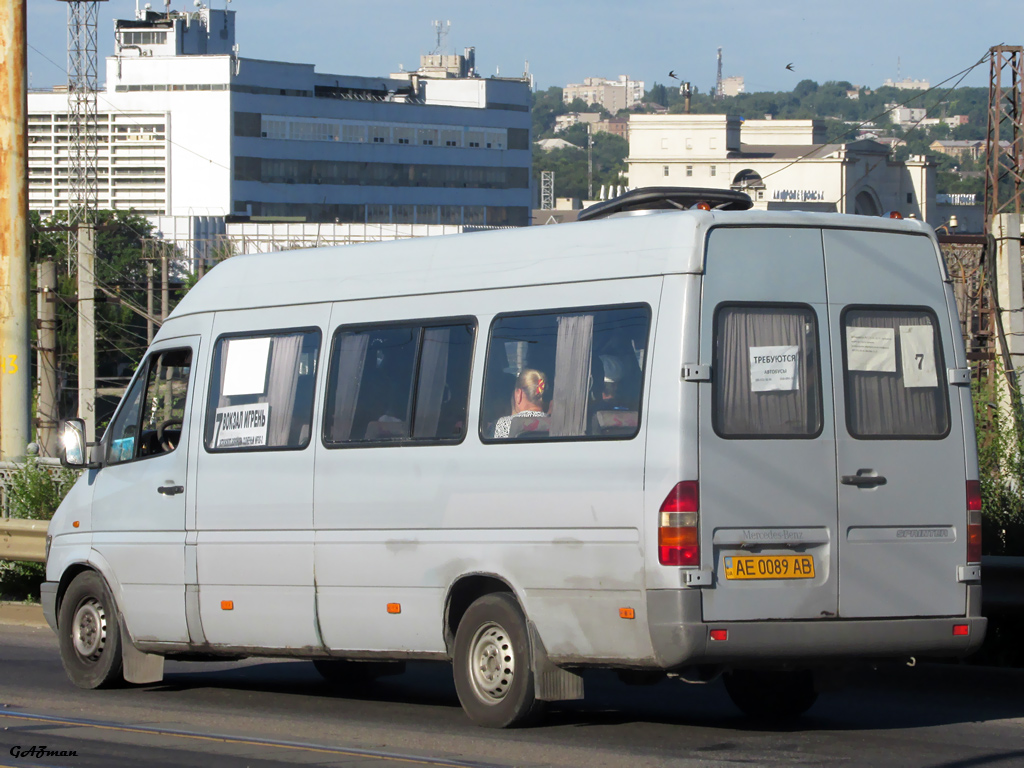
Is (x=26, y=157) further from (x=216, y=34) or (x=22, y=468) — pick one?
(x=216, y=34)

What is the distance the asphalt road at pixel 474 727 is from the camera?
7270 millimetres

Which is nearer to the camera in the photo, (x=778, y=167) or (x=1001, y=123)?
(x=1001, y=123)

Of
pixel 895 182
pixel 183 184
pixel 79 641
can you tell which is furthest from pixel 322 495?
pixel 895 182

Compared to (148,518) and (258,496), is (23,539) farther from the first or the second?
A: (258,496)

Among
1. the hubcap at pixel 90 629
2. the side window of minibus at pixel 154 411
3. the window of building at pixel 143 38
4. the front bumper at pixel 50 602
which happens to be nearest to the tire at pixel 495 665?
the side window of minibus at pixel 154 411

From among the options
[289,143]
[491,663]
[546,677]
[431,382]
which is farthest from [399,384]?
[289,143]

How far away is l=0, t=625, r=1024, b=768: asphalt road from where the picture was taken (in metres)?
7.27

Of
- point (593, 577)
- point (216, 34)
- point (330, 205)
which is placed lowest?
point (593, 577)

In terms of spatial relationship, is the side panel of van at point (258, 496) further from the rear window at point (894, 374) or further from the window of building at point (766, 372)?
the rear window at point (894, 374)

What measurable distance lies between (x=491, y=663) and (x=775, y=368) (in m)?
2.15

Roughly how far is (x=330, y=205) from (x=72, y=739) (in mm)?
138999

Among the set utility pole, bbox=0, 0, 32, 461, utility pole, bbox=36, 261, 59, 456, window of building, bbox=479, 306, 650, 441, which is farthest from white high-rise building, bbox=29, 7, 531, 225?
window of building, bbox=479, 306, 650, 441

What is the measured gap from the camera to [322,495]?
879 cm

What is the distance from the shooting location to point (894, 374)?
7.62 m
